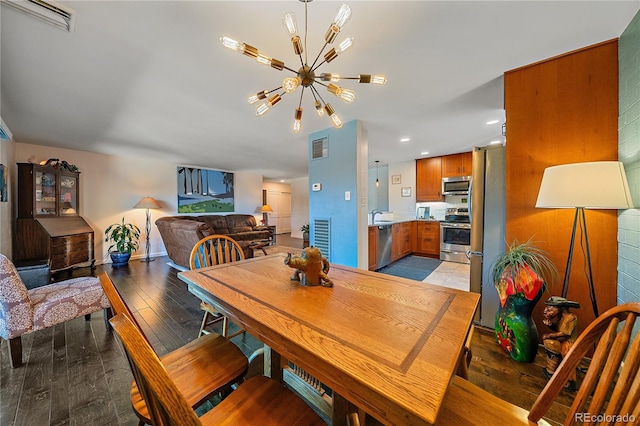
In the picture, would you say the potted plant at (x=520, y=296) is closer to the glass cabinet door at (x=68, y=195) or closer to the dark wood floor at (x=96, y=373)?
the dark wood floor at (x=96, y=373)

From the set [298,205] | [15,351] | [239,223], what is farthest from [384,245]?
[298,205]

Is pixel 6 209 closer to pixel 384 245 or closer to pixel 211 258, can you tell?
pixel 211 258

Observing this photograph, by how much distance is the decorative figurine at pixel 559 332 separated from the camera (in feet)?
5.05

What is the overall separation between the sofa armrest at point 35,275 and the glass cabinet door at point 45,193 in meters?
0.96

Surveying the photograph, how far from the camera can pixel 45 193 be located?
13.2 ft

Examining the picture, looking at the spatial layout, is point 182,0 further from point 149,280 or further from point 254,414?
point 149,280

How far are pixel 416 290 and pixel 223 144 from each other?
4168mm

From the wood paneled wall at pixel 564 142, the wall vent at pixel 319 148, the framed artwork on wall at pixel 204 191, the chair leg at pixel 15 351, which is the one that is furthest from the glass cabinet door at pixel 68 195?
the wood paneled wall at pixel 564 142

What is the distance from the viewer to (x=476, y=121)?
3.23 m

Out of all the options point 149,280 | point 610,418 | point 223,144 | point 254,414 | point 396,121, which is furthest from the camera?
point 223,144

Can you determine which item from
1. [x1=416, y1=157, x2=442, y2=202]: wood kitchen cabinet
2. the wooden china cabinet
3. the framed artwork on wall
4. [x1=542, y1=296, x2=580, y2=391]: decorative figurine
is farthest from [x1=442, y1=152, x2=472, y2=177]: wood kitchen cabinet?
the wooden china cabinet

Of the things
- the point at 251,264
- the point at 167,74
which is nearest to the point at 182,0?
the point at 167,74

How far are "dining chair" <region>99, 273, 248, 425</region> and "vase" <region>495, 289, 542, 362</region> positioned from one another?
2.01 meters

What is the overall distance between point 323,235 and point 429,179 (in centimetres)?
348
